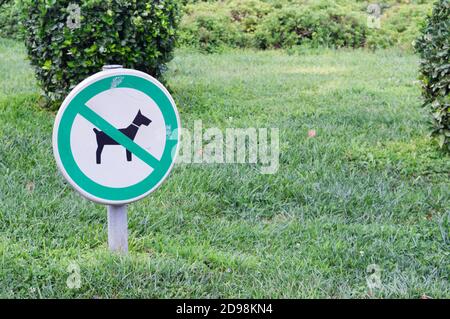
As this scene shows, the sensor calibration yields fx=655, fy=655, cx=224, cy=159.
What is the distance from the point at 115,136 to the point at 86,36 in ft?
9.81

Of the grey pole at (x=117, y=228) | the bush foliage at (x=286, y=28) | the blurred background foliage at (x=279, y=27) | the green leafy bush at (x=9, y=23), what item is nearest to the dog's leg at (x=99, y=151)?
the grey pole at (x=117, y=228)

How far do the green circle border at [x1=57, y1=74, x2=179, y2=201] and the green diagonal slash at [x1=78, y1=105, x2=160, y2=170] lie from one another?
3 centimetres

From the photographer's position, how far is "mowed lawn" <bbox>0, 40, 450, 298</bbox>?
3.02 metres

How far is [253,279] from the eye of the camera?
10.1 ft

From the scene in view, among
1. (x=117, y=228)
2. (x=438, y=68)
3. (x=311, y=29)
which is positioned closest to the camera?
(x=117, y=228)

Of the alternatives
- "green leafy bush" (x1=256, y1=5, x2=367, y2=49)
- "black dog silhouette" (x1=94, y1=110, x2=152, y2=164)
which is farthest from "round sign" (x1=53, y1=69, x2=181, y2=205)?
"green leafy bush" (x1=256, y1=5, x2=367, y2=49)

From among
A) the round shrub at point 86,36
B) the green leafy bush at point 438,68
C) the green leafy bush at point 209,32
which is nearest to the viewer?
the green leafy bush at point 438,68

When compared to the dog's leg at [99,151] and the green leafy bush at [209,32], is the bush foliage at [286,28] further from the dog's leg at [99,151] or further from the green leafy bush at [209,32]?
the dog's leg at [99,151]

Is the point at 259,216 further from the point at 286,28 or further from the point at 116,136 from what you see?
the point at 286,28

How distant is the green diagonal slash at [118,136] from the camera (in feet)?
9.01

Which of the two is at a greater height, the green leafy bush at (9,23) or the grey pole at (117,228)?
the grey pole at (117,228)

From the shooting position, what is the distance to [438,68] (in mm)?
4992
